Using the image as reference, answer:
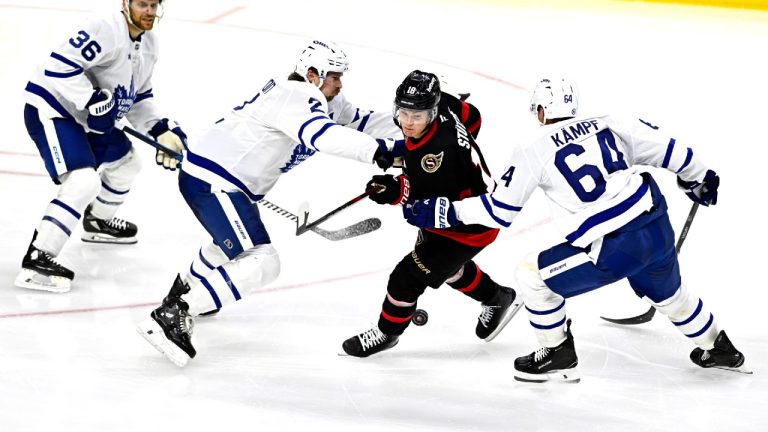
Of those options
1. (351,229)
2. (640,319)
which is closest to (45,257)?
(351,229)

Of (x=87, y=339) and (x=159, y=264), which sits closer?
(x=87, y=339)

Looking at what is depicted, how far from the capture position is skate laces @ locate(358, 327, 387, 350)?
3744mm

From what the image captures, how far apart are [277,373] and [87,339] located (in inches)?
26.2

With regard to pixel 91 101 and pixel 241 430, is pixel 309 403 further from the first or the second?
pixel 91 101

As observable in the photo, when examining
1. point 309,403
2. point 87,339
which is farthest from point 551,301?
point 87,339

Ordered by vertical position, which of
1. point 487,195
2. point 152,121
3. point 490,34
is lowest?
point 490,34

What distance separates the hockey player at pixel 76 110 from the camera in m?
4.10

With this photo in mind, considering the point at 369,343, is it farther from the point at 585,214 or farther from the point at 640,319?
the point at 640,319

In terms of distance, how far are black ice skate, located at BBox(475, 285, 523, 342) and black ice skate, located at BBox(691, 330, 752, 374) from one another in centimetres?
65

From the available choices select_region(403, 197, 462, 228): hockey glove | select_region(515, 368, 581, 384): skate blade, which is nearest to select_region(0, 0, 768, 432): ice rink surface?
select_region(515, 368, 581, 384): skate blade

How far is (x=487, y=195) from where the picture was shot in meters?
3.41

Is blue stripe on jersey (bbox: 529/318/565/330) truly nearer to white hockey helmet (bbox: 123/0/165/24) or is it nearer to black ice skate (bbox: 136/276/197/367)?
black ice skate (bbox: 136/276/197/367)

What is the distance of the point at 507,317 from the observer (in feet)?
12.8

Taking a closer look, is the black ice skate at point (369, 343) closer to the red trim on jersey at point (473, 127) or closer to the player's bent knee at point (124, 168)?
the red trim on jersey at point (473, 127)
